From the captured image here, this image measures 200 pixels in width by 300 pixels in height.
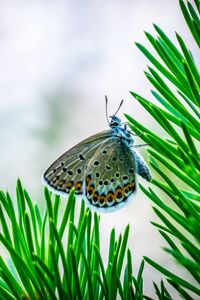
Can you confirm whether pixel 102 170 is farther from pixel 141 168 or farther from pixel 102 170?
pixel 141 168

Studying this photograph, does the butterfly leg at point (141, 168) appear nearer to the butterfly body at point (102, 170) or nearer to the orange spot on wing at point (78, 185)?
the butterfly body at point (102, 170)


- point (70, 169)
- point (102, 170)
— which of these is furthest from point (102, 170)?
point (70, 169)

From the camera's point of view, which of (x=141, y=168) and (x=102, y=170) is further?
(x=102, y=170)

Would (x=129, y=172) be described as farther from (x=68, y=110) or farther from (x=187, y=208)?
(x=68, y=110)

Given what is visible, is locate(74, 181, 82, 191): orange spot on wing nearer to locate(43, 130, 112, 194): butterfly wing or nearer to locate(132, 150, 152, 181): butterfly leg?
locate(43, 130, 112, 194): butterfly wing

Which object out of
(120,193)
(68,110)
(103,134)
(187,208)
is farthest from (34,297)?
(68,110)

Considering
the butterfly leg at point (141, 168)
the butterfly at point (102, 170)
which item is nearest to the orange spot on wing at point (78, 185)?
the butterfly at point (102, 170)
